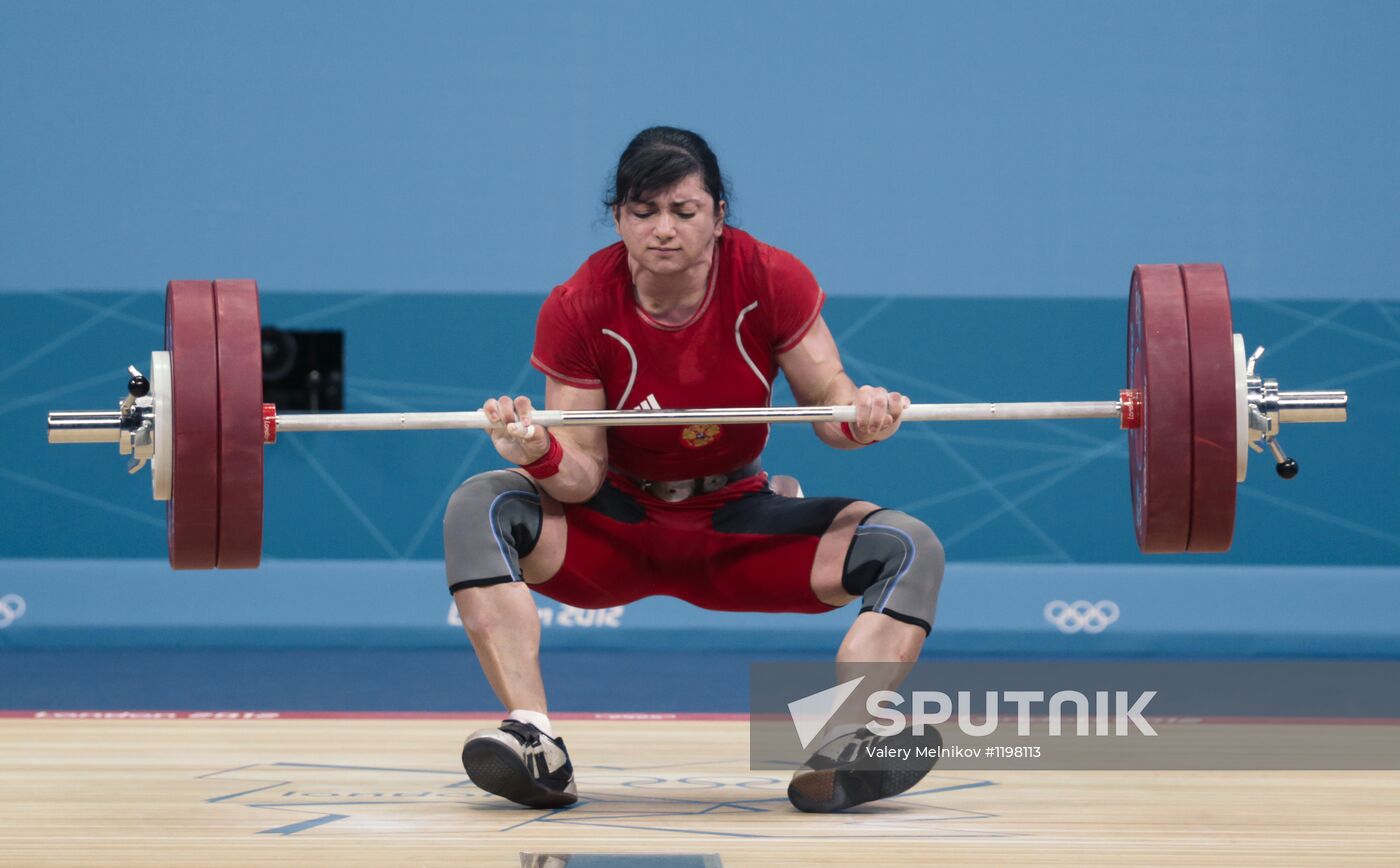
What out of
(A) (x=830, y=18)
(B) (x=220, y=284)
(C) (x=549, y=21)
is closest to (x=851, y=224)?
(A) (x=830, y=18)

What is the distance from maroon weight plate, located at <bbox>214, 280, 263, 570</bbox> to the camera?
7.86 feet

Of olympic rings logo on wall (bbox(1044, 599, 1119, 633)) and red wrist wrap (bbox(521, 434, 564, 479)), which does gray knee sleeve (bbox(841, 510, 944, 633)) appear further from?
olympic rings logo on wall (bbox(1044, 599, 1119, 633))

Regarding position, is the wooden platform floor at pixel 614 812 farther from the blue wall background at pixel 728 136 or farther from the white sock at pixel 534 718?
the blue wall background at pixel 728 136

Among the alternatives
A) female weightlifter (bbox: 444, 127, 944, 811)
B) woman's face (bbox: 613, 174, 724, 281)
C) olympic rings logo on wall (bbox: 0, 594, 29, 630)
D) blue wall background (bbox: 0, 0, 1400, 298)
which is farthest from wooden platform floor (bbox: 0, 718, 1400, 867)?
blue wall background (bbox: 0, 0, 1400, 298)

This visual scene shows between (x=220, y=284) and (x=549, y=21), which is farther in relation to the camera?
(x=549, y=21)

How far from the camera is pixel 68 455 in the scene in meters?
5.38

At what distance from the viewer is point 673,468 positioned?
2713 millimetres

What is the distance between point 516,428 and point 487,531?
0.51ft

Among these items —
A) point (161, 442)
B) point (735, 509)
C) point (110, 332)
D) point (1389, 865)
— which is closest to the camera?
point (1389, 865)

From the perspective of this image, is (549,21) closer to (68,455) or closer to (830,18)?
(830,18)

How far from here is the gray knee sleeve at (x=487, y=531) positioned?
7.91 ft

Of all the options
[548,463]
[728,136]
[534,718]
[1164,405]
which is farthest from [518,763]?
[728,136]

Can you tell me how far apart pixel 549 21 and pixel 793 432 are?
5.16 ft

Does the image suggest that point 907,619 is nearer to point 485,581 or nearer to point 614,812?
point 614,812
